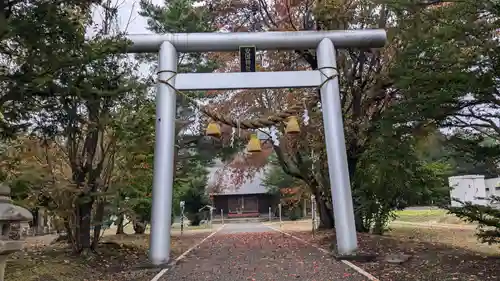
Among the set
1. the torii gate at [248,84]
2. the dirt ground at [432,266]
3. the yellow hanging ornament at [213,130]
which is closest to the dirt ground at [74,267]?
the torii gate at [248,84]

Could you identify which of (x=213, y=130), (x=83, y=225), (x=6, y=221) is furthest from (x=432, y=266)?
(x=83, y=225)

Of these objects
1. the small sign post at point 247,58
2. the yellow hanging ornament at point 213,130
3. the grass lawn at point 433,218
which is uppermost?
the small sign post at point 247,58

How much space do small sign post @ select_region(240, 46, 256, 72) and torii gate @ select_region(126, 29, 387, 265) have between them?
0.12 metres

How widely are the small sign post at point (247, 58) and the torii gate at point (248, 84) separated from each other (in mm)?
119

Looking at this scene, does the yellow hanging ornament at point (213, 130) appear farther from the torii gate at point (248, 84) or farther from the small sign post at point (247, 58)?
the small sign post at point (247, 58)

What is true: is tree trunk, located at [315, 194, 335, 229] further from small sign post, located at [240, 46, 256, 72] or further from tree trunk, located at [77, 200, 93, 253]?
tree trunk, located at [77, 200, 93, 253]

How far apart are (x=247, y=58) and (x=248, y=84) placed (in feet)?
1.96

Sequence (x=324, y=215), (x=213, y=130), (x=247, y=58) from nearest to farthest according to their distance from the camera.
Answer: (x=213, y=130) < (x=247, y=58) < (x=324, y=215)

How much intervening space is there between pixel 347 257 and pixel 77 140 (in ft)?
19.9

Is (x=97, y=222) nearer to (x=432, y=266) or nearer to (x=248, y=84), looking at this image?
(x=248, y=84)

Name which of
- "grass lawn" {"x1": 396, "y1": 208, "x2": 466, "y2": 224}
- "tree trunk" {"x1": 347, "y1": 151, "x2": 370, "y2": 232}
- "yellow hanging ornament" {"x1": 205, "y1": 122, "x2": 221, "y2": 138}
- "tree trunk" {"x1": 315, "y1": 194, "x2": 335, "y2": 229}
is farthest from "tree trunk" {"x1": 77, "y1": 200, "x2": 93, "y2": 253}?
"grass lawn" {"x1": 396, "y1": 208, "x2": 466, "y2": 224}

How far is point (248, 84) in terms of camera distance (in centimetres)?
884

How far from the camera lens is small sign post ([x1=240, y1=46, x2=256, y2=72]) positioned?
9047mm

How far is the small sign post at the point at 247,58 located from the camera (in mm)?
9047
